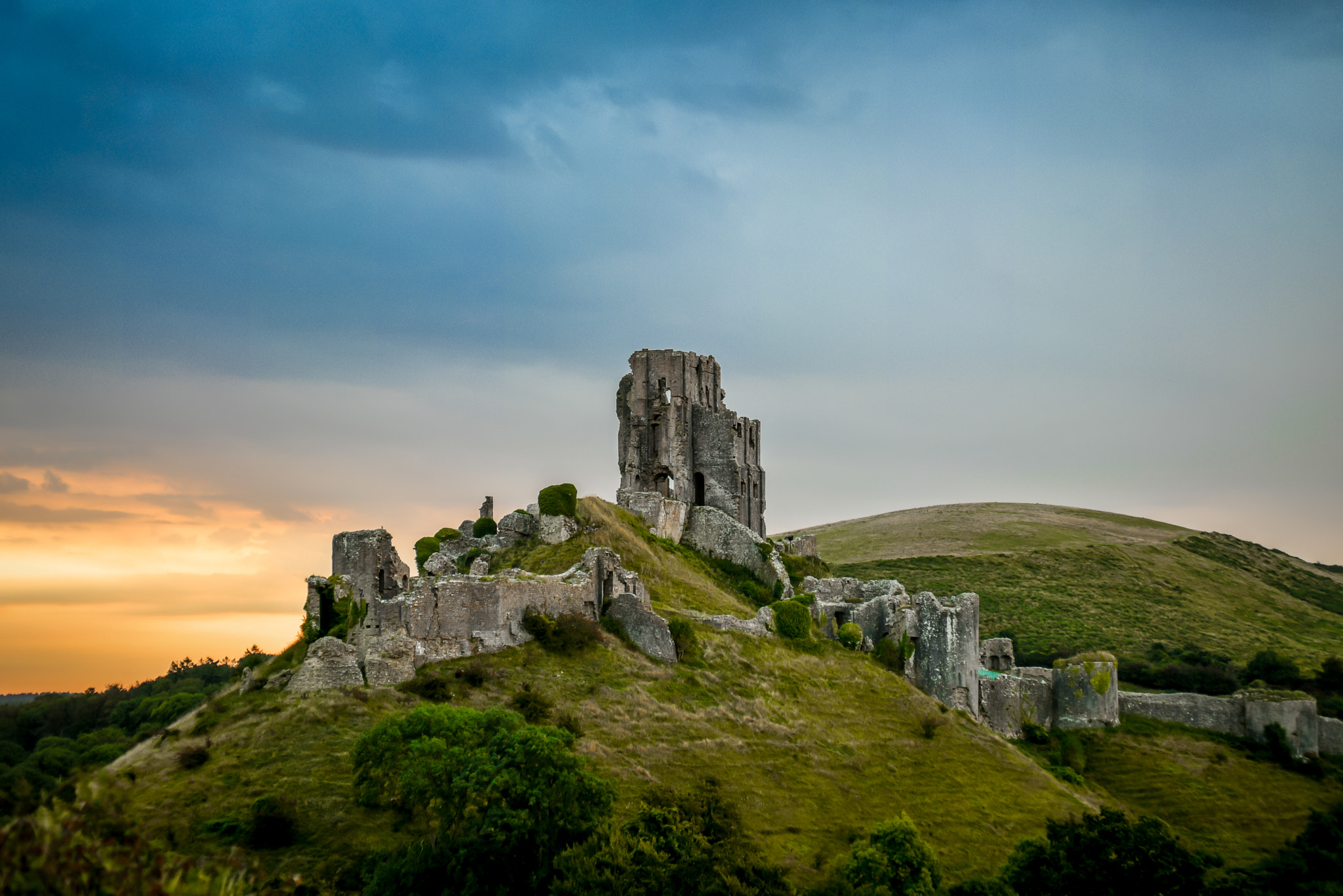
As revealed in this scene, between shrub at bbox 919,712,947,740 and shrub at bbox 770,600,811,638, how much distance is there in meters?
6.50

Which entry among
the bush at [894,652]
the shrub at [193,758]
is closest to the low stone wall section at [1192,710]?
the bush at [894,652]

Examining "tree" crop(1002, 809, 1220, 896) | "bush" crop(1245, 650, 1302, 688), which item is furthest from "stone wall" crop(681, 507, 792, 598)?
"bush" crop(1245, 650, 1302, 688)

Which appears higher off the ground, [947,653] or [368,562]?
[368,562]

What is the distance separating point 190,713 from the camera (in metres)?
28.9

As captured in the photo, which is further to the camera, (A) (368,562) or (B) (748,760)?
(A) (368,562)

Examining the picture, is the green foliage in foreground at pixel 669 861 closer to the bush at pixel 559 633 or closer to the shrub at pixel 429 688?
the shrub at pixel 429 688

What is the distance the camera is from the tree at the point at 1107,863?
2567 centimetres

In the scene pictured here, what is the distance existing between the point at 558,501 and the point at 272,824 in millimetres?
25730

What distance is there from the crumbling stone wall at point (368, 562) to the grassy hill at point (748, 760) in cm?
688

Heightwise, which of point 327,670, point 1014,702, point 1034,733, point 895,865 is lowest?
point 895,865

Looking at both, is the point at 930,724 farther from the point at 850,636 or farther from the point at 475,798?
the point at 475,798

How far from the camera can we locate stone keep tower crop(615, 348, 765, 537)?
62594 mm

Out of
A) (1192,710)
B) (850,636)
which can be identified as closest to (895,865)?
(850,636)

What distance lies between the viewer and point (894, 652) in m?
46.6
